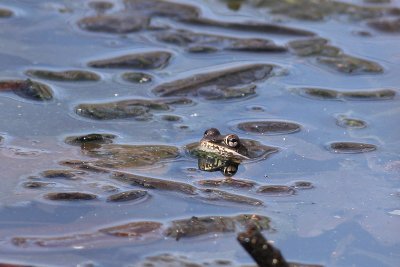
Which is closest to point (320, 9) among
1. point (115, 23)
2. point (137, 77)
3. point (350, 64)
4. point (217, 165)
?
point (350, 64)

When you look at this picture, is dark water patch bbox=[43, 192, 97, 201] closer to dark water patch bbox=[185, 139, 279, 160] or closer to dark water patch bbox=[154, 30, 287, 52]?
dark water patch bbox=[185, 139, 279, 160]

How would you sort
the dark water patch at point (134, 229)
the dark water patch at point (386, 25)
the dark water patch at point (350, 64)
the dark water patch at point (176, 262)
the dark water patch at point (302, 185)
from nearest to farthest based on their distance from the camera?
the dark water patch at point (176, 262)
the dark water patch at point (134, 229)
the dark water patch at point (302, 185)
the dark water patch at point (350, 64)
the dark water patch at point (386, 25)

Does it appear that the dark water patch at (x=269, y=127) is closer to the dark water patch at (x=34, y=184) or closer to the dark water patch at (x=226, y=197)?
the dark water patch at (x=226, y=197)

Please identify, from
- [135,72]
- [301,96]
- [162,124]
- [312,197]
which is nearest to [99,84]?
[135,72]

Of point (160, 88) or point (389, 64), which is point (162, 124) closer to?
point (160, 88)

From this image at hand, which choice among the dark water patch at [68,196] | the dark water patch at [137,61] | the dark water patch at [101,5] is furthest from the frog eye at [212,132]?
the dark water patch at [101,5]
